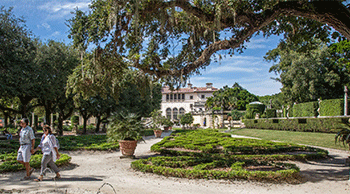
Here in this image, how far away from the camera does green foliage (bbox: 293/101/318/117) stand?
77.8ft

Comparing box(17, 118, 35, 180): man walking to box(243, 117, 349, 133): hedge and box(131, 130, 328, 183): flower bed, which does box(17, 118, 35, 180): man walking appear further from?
box(243, 117, 349, 133): hedge

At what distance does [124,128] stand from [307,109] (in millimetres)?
22592

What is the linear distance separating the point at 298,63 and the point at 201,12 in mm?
24210

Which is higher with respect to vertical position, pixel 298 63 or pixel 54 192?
pixel 298 63

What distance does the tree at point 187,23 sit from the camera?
4.95 metres

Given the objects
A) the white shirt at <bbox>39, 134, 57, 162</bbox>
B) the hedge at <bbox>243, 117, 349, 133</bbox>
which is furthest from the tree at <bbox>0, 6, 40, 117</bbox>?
the hedge at <bbox>243, 117, 349, 133</bbox>

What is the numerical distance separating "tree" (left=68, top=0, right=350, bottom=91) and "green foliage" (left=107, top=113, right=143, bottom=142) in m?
2.06

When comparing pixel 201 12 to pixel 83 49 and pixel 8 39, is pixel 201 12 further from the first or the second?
pixel 8 39

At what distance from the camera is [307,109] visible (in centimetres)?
2488

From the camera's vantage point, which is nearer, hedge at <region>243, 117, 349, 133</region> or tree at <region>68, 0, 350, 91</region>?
tree at <region>68, 0, 350, 91</region>

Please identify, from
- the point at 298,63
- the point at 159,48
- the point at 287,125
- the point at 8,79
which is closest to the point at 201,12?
the point at 159,48

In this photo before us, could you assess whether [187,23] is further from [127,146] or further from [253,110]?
[253,110]

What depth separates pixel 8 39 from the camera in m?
14.8

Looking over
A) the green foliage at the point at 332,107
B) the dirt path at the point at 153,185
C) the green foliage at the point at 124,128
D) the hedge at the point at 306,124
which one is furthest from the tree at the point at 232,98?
the dirt path at the point at 153,185
